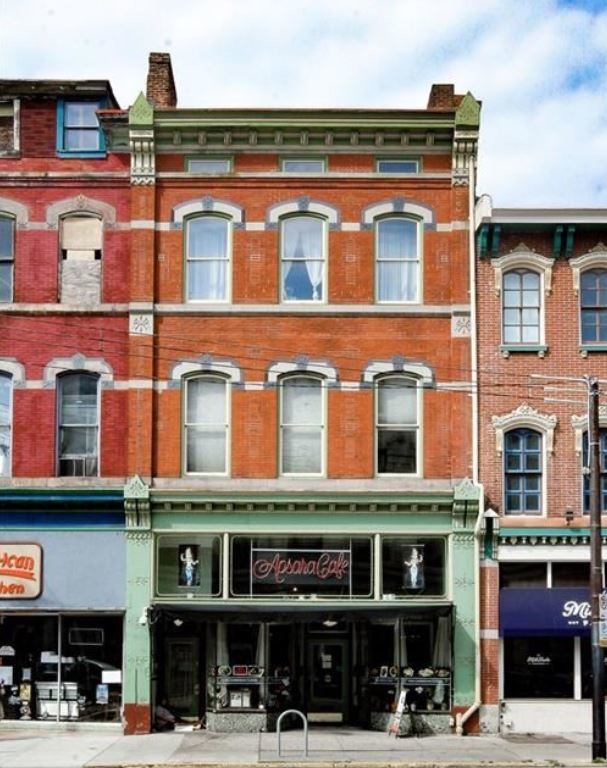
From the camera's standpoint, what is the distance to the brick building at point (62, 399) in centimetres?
2862

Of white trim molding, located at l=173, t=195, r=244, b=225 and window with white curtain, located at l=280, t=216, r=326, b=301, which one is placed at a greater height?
white trim molding, located at l=173, t=195, r=244, b=225

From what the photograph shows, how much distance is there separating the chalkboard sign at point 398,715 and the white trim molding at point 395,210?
34.1ft

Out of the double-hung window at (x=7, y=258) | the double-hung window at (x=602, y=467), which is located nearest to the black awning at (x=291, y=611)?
the double-hung window at (x=602, y=467)

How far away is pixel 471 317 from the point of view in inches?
1150

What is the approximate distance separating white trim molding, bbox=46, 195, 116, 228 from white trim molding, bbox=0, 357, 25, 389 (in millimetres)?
3198

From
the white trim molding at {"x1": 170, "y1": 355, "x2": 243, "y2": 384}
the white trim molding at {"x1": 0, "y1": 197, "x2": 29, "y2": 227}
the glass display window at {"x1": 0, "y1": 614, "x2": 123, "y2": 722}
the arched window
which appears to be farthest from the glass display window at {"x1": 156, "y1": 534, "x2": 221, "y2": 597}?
the white trim molding at {"x1": 0, "y1": 197, "x2": 29, "y2": 227}

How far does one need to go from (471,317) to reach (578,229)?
3.08 metres

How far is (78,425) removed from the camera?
2948cm

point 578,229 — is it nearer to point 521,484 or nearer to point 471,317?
point 471,317

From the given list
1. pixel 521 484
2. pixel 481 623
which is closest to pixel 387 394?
pixel 521 484

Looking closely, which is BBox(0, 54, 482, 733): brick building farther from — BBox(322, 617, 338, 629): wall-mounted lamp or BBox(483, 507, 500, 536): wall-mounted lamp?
BBox(483, 507, 500, 536): wall-mounted lamp

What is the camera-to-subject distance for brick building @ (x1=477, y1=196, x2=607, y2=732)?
92.7ft

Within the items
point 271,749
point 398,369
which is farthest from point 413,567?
point 271,749

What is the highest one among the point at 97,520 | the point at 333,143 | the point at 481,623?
the point at 333,143
